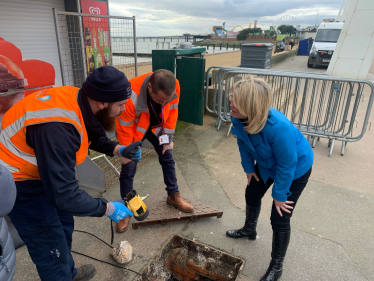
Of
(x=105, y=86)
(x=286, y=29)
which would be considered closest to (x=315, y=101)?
(x=105, y=86)

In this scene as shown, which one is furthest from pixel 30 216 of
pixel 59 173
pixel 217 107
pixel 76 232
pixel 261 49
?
pixel 261 49

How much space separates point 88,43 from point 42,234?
3570mm

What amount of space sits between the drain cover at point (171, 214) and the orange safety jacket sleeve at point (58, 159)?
4.83 feet

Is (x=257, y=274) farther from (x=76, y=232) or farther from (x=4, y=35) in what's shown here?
(x=4, y=35)

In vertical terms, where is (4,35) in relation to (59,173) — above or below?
above

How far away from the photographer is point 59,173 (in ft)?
4.64

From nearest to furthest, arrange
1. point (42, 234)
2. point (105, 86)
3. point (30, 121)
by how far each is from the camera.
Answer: point (30, 121) < point (105, 86) < point (42, 234)

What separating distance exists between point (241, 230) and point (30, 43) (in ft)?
13.3

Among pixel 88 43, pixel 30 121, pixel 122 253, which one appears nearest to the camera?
pixel 30 121

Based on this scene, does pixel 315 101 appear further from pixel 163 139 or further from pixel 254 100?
pixel 254 100

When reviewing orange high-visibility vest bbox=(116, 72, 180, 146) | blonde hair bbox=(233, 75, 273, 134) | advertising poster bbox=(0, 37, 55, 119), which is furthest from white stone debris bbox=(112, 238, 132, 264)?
advertising poster bbox=(0, 37, 55, 119)

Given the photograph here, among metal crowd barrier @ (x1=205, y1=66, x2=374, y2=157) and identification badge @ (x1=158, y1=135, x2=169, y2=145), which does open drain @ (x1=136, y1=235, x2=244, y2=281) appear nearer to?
identification badge @ (x1=158, y1=135, x2=169, y2=145)

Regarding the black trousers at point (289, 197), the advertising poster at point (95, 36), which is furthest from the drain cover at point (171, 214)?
the advertising poster at point (95, 36)

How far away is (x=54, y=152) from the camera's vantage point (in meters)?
1.38
